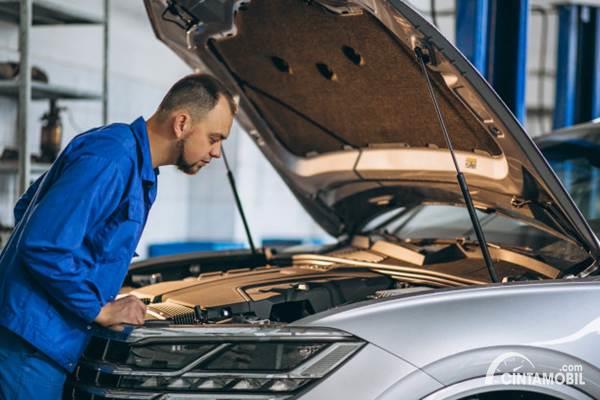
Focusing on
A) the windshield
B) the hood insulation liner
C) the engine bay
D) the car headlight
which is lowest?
the car headlight

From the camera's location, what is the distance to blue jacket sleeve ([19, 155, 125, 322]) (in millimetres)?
1785

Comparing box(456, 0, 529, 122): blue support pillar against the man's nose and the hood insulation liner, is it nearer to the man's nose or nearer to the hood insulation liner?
the hood insulation liner

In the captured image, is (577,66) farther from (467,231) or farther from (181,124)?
(181,124)

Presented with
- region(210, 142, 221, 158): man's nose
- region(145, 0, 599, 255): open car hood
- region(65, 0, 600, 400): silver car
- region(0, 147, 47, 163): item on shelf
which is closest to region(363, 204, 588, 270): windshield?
region(65, 0, 600, 400): silver car

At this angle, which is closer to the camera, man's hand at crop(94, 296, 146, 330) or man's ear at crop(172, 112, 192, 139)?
man's hand at crop(94, 296, 146, 330)

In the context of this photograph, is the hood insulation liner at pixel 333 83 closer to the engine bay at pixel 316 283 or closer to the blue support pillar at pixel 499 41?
the engine bay at pixel 316 283

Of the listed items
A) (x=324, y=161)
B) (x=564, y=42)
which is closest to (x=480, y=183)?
(x=324, y=161)

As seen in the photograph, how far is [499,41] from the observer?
15.5 ft

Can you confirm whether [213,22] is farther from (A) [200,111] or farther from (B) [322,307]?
(B) [322,307]

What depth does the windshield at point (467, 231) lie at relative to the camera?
248 centimetres

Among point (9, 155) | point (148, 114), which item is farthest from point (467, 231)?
point (148, 114)

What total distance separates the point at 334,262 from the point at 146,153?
1.13 metres

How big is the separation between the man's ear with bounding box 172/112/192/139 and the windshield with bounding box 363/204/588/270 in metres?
1.12

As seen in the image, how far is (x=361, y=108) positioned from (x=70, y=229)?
1.34 meters
